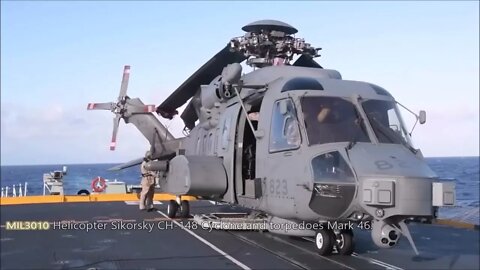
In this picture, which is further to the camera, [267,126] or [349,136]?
[267,126]

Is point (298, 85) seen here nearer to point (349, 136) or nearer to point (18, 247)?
point (349, 136)

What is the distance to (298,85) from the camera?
29.2 ft

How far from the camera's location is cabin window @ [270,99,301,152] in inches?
331

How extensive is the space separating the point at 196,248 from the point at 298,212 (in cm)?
252

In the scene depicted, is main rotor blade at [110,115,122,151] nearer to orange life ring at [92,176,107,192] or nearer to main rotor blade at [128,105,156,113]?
main rotor blade at [128,105,156,113]

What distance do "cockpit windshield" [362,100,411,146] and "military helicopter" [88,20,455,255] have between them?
0.02m

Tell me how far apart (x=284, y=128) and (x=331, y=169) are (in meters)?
1.46

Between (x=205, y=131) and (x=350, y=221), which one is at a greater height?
(x=205, y=131)

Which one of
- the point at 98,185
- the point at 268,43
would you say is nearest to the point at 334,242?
the point at 268,43

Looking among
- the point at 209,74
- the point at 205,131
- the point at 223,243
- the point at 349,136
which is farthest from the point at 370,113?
the point at 209,74

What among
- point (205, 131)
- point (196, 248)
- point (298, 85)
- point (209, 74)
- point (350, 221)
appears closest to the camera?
point (350, 221)

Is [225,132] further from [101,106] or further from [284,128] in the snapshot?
[101,106]

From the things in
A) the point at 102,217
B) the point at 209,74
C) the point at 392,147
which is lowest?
the point at 102,217

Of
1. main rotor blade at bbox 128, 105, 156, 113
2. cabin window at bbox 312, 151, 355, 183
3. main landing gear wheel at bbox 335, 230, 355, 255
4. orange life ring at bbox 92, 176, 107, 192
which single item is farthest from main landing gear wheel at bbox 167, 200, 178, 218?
orange life ring at bbox 92, 176, 107, 192
